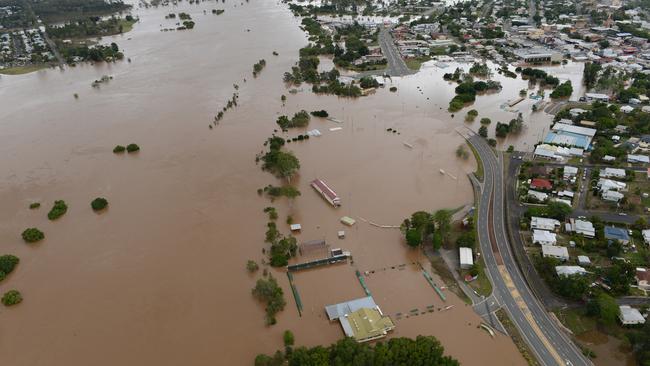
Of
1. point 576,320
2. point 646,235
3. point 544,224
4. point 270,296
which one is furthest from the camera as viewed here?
point 544,224

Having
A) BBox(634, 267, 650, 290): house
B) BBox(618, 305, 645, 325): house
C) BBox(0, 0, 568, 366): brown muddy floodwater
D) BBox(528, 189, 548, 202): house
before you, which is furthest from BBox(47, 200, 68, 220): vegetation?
BBox(634, 267, 650, 290): house

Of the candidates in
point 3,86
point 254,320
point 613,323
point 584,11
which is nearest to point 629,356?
point 613,323

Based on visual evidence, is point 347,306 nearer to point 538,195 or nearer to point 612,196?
point 538,195

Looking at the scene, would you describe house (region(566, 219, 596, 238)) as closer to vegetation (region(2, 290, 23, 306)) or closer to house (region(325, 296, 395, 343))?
house (region(325, 296, 395, 343))

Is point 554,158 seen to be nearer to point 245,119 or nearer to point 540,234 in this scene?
point 540,234

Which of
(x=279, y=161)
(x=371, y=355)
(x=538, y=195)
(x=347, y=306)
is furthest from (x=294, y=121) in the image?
(x=371, y=355)
